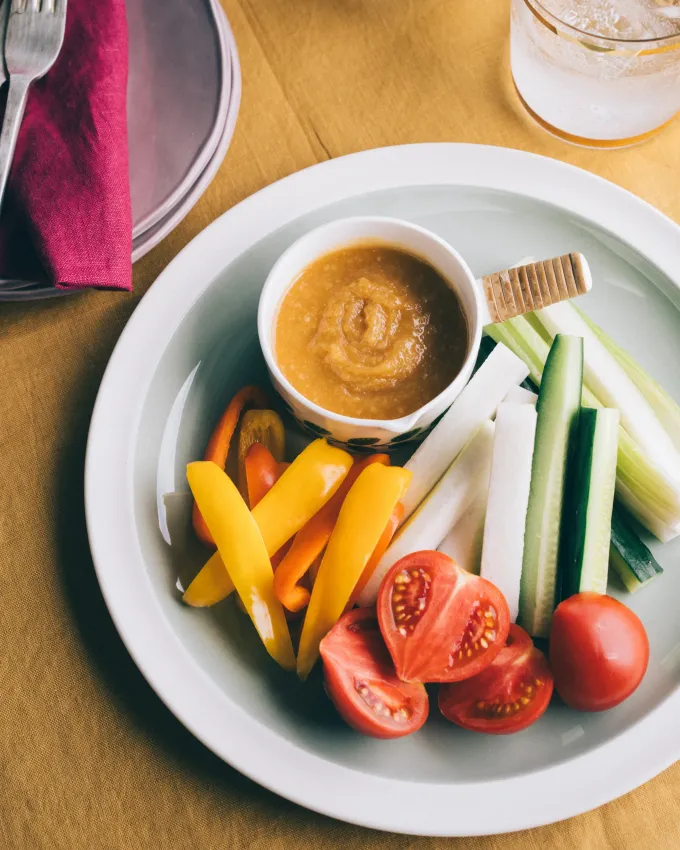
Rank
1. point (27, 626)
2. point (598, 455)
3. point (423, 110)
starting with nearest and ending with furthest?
point (598, 455) → point (27, 626) → point (423, 110)

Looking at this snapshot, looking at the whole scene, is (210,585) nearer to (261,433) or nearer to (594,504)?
(261,433)

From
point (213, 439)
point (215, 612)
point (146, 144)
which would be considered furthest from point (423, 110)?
point (215, 612)

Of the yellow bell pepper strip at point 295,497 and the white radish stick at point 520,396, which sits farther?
the white radish stick at point 520,396

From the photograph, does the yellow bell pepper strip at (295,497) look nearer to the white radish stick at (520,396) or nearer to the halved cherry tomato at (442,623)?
the halved cherry tomato at (442,623)

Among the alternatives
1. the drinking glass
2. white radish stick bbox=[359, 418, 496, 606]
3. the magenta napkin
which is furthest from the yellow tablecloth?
white radish stick bbox=[359, 418, 496, 606]

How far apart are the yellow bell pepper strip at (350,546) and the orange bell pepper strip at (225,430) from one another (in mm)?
288

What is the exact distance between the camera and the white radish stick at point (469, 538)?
1.73 meters

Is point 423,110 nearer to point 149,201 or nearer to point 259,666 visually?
point 149,201

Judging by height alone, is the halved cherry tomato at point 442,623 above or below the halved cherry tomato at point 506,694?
above

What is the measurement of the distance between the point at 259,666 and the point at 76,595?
0.45 m

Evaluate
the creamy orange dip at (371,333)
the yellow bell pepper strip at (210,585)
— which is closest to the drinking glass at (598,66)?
the creamy orange dip at (371,333)

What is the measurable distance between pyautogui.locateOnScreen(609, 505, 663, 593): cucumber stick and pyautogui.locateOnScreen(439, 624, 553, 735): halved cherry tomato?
277 mm

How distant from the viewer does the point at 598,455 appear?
1646 millimetres

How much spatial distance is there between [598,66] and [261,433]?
44.0 inches
